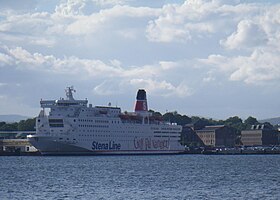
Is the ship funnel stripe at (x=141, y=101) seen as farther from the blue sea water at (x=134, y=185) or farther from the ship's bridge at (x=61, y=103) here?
the blue sea water at (x=134, y=185)

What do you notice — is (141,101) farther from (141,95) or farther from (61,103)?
(61,103)

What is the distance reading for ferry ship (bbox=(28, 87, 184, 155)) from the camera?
10719cm

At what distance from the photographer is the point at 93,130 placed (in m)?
111

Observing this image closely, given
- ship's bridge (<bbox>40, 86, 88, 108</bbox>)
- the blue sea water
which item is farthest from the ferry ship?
the blue sea water

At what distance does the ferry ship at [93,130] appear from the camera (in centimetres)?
10719

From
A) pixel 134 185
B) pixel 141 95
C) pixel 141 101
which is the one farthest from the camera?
pixel 141 95

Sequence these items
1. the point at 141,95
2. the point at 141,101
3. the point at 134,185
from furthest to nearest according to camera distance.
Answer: the point at 141,95
the point at 141,101
the point at 134,185

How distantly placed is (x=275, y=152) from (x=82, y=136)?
58812mm

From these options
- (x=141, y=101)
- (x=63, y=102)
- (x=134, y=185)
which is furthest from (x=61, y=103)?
(x=134, y=185)

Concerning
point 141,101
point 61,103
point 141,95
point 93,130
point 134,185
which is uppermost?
point 141,95

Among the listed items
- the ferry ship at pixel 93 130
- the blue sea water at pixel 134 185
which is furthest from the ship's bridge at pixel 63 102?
the blue sea water at pixel 134 185

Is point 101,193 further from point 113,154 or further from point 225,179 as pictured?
point 113,154

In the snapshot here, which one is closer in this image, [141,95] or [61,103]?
[61,103]

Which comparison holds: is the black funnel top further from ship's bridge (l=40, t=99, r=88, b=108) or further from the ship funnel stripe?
ship's bridge (l=40, t=99, r=88, b=108)
